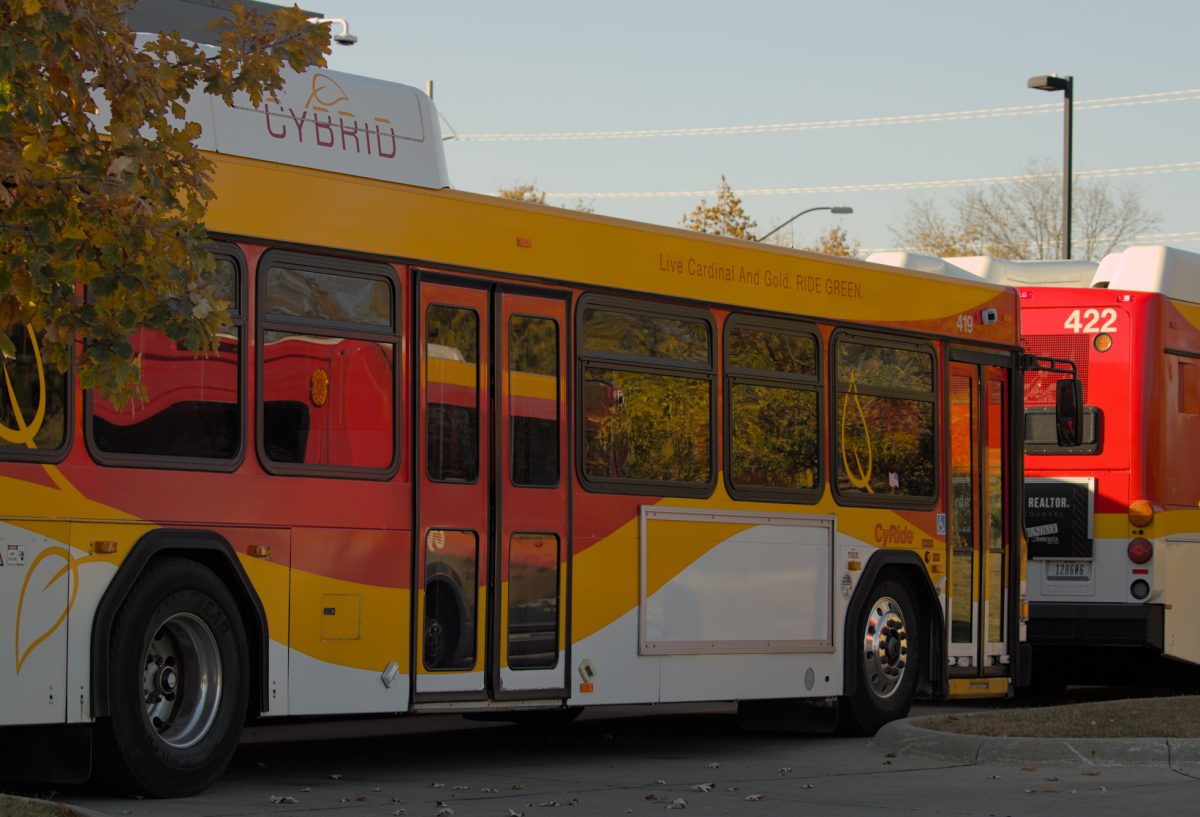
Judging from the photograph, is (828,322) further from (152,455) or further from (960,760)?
(152,455)

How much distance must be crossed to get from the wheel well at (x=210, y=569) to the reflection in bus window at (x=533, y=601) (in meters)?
1.78

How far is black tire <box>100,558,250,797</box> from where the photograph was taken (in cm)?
946

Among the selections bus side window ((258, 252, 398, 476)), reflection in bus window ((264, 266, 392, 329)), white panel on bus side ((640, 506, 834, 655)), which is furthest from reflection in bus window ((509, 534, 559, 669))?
reflection in bus window ((264, 266, 392, 329))

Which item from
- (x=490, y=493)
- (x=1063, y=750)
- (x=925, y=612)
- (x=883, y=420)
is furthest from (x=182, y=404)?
(x=925, y=612)

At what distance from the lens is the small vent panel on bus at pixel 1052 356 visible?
1731 centimetres

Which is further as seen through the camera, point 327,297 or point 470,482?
point 470,482

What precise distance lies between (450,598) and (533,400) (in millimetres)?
1348

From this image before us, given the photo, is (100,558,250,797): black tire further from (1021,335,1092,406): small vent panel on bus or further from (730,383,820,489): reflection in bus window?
(1021,335,1092,406): small vent panel on bus

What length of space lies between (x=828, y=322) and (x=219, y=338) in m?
5.47

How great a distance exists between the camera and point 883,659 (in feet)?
47.2

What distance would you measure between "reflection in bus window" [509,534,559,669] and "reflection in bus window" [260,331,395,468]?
3.77 feet

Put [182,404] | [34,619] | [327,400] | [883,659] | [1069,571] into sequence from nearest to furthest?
[34,619], [182,404], [327,400], [883,659], [1069,571]

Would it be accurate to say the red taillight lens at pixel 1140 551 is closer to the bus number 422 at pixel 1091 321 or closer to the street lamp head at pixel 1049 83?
the bus number 422 at pixel 1091 321

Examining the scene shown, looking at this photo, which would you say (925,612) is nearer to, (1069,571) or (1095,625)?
(1095,625)
